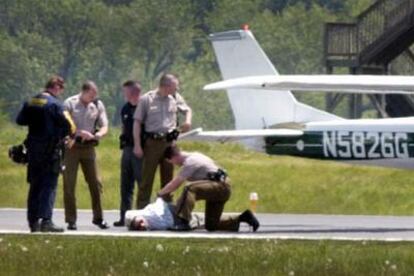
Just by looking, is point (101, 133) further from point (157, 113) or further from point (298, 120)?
point (298, 120)

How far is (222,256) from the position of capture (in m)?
17.1

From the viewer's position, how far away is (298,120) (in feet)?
93.2

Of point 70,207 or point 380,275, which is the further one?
point 70,207

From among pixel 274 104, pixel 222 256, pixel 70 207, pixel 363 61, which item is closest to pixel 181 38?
pixel 363 61

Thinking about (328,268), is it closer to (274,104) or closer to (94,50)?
(274,104)

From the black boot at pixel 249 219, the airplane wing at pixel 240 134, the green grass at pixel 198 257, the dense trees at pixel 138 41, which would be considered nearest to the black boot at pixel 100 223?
the black boot at pixel 249 219

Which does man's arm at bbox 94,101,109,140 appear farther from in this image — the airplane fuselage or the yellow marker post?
the airplane fuselage

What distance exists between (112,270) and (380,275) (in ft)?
6.59

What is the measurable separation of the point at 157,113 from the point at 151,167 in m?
0.56

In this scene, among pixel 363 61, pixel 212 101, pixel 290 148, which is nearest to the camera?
pixel 290 148

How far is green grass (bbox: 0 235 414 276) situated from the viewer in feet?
53.5

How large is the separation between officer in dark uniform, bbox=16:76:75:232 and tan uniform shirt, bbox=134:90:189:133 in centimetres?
179

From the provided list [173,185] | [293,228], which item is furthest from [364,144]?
[173,185]

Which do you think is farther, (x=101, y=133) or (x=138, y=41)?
(x=138, y=41)
